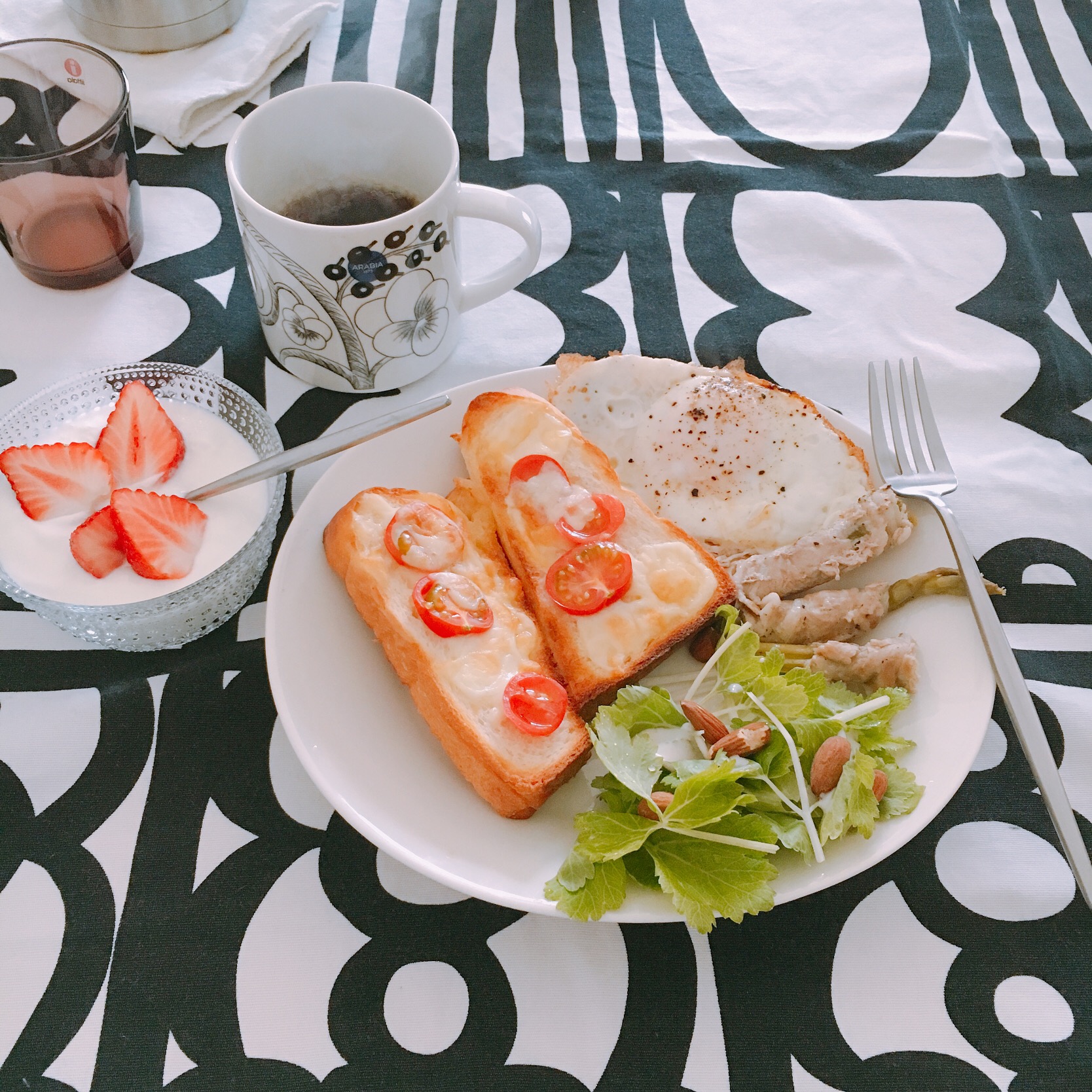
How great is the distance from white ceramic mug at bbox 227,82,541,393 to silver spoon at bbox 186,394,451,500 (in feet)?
0.78

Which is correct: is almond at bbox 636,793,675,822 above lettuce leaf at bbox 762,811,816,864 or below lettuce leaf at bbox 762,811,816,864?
above

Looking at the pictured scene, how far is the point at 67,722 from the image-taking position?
182cm

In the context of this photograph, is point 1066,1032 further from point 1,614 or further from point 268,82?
point 268,82

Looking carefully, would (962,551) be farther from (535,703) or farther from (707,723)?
(535,703)

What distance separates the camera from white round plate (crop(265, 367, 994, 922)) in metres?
1.51

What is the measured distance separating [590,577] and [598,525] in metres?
0.11

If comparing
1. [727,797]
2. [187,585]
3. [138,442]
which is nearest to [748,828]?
[727,797]

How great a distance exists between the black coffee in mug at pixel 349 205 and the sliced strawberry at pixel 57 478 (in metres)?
0.72

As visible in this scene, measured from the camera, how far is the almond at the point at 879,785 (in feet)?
5.05

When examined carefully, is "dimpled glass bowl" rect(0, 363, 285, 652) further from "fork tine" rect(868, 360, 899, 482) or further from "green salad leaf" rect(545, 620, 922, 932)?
"fork tine" rect(868, 360, 899, 482)

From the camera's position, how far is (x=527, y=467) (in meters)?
1.93

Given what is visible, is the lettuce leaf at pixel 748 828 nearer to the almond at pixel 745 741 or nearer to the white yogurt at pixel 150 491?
the almond at pixel 745 741

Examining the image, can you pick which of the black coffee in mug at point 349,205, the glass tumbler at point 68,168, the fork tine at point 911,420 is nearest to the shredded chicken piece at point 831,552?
the fork tine at point 911,420

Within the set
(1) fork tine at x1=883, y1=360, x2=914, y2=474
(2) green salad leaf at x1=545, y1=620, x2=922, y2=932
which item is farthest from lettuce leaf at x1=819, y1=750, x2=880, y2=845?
(1) fork tine at x1=883, y1=360, x2=914, y2=474
